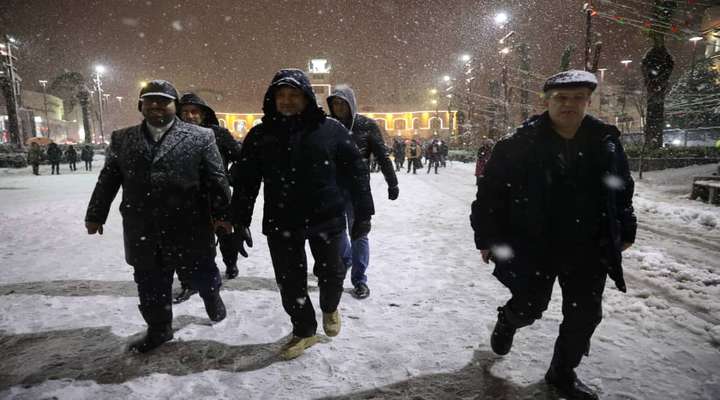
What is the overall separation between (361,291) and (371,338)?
35.5 inches

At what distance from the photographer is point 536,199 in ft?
7.64

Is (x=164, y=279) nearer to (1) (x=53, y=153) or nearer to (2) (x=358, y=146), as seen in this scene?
(2) (x=358, y=146)

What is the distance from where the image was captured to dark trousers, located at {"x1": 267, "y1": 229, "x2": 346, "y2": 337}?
280 cm

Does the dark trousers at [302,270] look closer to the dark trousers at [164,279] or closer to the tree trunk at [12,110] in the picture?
the dark trousers at [164,279]

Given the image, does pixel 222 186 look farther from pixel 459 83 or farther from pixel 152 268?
pixel 459 83

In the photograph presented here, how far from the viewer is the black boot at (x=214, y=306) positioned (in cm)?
330

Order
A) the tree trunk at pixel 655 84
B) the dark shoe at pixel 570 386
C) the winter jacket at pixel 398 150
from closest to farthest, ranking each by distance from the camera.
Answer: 1. the dark shoe at pixel 570 386
2. the tree trunk at pixel 655 84
3. the winter jacket at pixel 398 150

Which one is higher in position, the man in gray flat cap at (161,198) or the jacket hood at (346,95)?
the jacket hood at (346,95)

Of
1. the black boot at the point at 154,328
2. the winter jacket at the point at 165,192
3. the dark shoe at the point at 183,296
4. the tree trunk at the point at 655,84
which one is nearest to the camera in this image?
the winter jacket at the point at 165,192

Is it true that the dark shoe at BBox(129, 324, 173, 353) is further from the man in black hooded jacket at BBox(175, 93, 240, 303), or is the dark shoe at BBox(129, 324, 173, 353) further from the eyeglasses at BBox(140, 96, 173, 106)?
the eyeglasses at BBox(140, 96, 173, 106)

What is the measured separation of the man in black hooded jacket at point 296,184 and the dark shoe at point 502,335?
1.13 metres

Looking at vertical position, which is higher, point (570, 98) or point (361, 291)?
point (570, 98)

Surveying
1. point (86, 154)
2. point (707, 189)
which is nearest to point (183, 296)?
point (707, 189)

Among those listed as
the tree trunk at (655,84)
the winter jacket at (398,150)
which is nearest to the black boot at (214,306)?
the winter jacket at (398,150)
